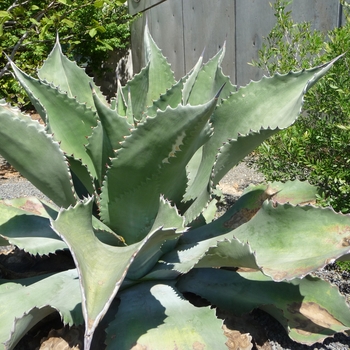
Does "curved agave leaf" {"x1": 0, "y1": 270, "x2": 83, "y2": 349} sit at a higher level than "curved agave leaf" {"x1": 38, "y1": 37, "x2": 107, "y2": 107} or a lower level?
lower

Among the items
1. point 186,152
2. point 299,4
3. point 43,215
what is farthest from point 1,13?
point 299,4

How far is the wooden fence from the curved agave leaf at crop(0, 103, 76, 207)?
6.63ft

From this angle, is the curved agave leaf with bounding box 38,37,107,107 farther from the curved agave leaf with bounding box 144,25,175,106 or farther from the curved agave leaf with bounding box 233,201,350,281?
the curved agave leaf with bounding box 233,201,350,281

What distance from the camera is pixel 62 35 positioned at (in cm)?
430

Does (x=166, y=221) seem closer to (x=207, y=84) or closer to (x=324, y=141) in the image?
(x=207, y=84)

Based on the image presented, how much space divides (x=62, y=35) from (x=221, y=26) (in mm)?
1623

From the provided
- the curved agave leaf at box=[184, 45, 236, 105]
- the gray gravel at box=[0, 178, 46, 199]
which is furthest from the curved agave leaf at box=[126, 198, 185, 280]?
the gray gravel at box=[0, 178, 46, 199]

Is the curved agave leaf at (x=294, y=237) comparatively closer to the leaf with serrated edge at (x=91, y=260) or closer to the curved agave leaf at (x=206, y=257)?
the curved agave leaf at (x=206, y=257)

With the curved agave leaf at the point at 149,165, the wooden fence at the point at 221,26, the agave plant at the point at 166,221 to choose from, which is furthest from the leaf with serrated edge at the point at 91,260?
the wooden fence at the point at 221,26

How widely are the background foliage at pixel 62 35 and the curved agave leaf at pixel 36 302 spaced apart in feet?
4.58

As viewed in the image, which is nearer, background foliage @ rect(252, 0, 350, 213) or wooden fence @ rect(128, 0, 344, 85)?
background foliage @ rect(252, 0, 350, 213)

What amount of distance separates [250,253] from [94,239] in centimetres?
Result: 36

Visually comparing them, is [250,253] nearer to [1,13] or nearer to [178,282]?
[178,282]

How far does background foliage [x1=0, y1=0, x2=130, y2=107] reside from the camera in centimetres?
273
